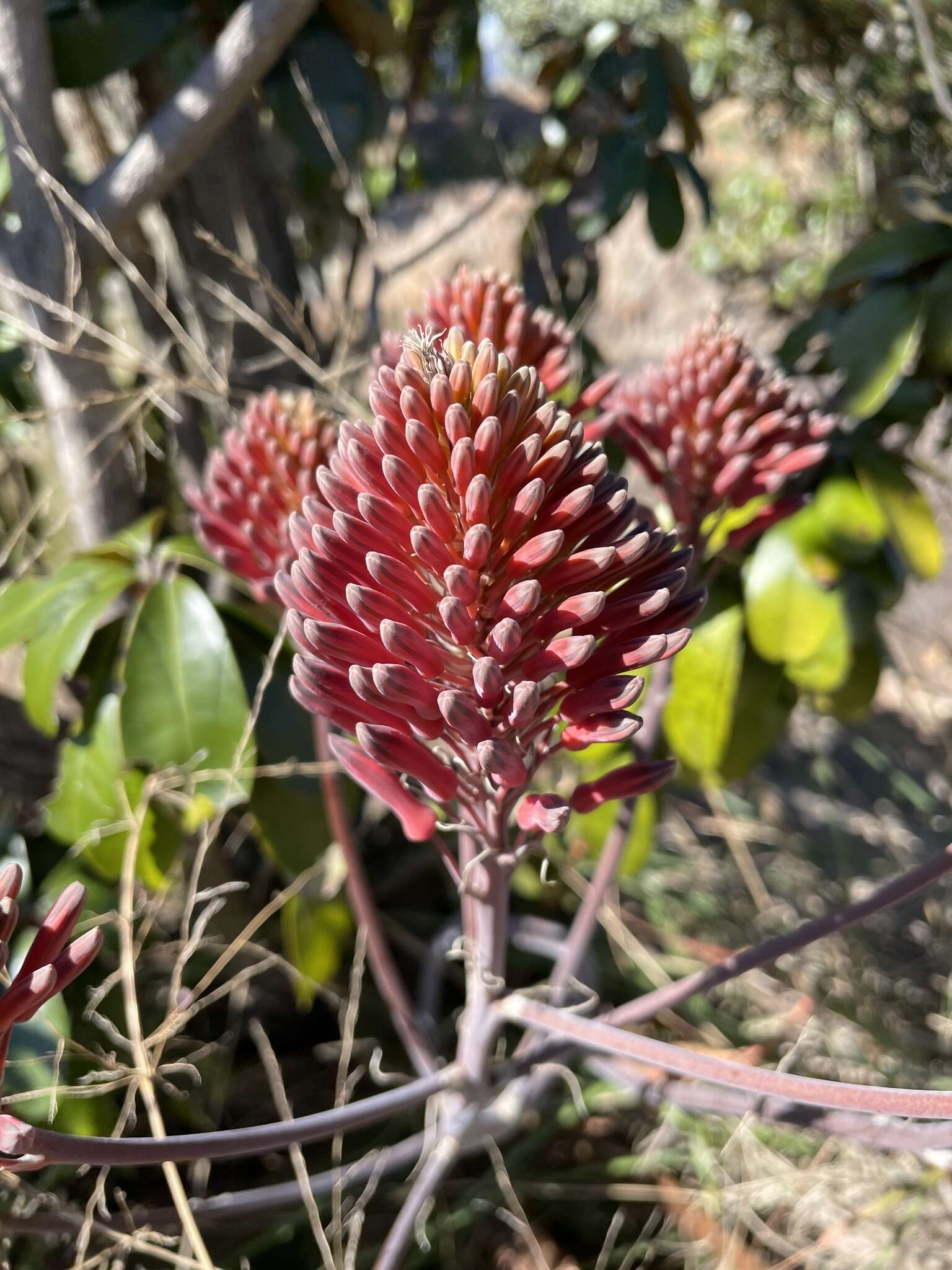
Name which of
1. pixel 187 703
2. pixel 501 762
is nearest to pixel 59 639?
pixel 187 703

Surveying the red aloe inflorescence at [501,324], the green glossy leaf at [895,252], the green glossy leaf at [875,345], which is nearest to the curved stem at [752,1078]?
the red aloe inflorescence at [501,324]

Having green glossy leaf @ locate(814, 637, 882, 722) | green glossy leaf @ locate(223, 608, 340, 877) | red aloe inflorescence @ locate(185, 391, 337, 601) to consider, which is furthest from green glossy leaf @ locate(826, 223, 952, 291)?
green glossy leaf @ locate(223, 608, 340, 877)

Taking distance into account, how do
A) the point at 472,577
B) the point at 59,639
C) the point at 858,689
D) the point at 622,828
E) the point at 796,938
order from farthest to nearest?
the point at 858,689
the point at 59,639
the point at 622,828
the point at 796,938
the point at 472,577

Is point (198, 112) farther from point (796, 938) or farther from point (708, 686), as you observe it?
point (796, 938)

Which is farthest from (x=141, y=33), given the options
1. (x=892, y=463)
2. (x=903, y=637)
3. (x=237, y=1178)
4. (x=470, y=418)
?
(x=903, y=637)

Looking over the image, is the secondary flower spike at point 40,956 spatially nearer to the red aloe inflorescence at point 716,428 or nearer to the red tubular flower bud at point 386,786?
the red tubular flower bud at point 386,786

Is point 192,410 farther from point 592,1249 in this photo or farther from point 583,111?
point 592,1249
